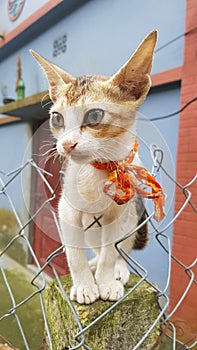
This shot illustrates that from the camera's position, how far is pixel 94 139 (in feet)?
0.80

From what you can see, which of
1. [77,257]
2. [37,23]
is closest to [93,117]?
[77,257]

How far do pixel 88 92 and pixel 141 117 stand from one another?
47mm

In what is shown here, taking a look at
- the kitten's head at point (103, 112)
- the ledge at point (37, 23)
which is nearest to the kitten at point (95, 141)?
the kitten's head at point (103, 112)

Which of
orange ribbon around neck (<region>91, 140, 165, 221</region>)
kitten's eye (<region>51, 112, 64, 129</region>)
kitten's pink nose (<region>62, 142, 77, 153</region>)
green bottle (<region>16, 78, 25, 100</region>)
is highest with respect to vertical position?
green bottle (<region>16, 78, 25, 100</region>)

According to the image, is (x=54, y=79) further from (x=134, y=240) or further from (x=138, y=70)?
(x=134, y=240)

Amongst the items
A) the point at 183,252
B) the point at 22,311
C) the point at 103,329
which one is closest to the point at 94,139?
the point at 103,329

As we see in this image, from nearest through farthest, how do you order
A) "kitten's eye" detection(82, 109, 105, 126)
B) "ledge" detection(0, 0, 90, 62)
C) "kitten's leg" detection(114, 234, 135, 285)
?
1. "kitten's eye" detection(82, 109, 105, 126)
2. "kitten's leg" detection(114, 234, 135, 285)
3. "ledge" detection(0, 0, 90, 62)

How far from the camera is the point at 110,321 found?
0.32 metres

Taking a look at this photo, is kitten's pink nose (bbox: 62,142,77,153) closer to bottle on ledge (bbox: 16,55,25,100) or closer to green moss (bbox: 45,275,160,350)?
green moss (bbox: 45,275,160,350)

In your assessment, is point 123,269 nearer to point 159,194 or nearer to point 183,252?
point 159,194

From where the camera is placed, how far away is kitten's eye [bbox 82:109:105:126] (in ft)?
0.78


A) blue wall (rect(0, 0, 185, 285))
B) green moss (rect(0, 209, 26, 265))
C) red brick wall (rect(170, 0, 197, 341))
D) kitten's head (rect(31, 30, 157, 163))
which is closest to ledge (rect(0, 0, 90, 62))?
blue wall (rect(0, 0, 185, 285))

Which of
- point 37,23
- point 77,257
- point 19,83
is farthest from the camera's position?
point 19,83

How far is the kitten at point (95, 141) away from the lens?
24cm
